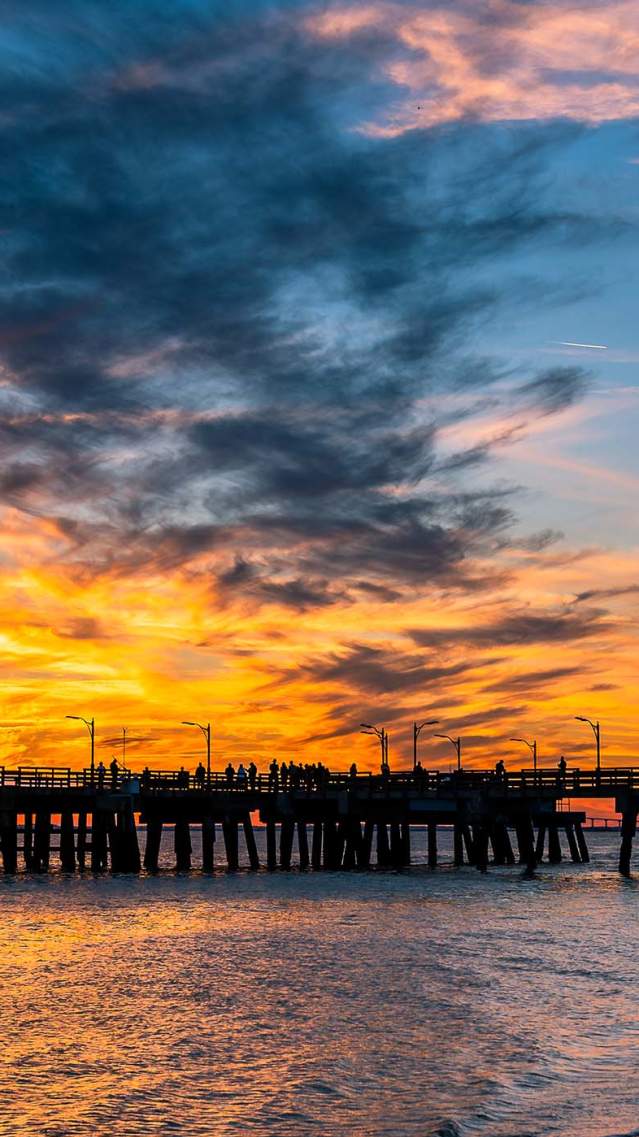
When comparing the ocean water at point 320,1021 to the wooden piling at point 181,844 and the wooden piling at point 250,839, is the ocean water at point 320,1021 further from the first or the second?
the wooden piling at point 250,839

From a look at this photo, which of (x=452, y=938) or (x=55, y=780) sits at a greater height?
(x=55, y=780)

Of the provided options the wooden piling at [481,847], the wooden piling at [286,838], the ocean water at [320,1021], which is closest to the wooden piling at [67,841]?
the wooden piling at [286,838]

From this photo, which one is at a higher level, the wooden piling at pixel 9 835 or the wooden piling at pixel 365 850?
the wooden piling at pixel 9 835

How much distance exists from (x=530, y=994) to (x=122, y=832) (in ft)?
161

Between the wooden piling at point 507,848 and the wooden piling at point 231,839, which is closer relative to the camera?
the wooden piling at point 231,839

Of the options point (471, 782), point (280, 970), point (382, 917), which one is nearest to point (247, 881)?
point (471, 782)

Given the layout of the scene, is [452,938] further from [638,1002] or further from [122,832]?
[122,832]

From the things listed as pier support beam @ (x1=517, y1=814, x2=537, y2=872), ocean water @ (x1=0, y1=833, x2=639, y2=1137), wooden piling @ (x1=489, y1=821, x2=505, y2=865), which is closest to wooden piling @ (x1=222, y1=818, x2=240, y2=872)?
wooden piling @ (x1=489, y1=821, x2=505, y2=865)

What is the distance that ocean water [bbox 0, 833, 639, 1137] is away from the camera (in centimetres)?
1969

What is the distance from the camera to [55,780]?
247ft

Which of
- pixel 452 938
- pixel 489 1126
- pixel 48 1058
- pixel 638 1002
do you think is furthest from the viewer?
pixel 452 938

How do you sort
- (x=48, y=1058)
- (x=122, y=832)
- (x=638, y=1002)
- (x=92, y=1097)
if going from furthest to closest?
(x=122, y=832) < (x=638, y=1002) < (x=48, y=1058) < (x=92, y=1097)

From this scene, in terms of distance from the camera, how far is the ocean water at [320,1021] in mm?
19688

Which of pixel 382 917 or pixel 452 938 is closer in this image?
pixel 452 938
